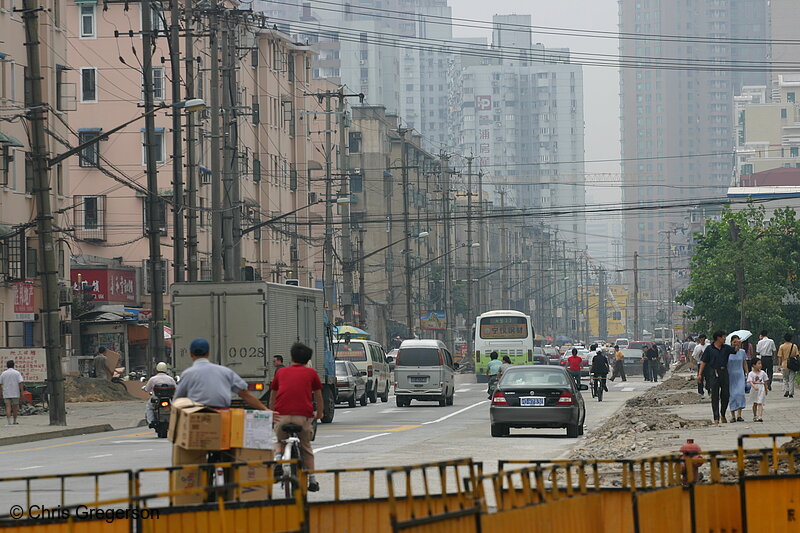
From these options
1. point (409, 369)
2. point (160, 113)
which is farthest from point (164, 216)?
point (409, 369)

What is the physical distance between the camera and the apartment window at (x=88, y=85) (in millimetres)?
80250

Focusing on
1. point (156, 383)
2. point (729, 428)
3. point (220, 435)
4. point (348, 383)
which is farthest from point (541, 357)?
point (220, 435)

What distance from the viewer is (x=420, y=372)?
4734cm

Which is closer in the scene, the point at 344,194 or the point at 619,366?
the point at 619,366

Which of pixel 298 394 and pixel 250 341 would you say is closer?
pixel 298 394

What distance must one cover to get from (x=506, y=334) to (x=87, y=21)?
89.7 ft

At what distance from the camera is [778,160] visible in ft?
622

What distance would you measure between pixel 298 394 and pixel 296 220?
83146 mm

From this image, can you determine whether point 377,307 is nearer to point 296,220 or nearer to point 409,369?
point 296,220

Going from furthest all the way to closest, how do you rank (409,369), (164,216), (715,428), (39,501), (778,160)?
(778,160), (164,216), (409,369), (715,428), (39,501)

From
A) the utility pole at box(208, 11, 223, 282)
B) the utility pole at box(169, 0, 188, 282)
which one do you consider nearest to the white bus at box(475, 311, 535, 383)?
the utility pole at box(208, 11, 223, 282)

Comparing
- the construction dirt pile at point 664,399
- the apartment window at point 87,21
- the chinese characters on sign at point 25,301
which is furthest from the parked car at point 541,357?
the chinese characters on sign at point 25,301

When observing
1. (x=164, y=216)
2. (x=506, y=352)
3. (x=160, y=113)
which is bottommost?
(x=506, y=352)

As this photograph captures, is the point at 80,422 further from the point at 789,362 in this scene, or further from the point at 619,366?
the point at 619,366
